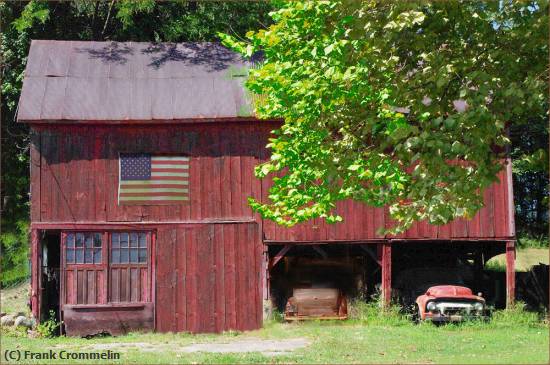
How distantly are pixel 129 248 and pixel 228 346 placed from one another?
527 centimetres

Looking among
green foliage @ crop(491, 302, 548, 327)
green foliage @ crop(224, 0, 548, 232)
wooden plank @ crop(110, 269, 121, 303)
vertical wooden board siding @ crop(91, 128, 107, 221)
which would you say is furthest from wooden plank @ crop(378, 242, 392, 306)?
vertical wooden board siding @ crop(91, 128, 107, 221)

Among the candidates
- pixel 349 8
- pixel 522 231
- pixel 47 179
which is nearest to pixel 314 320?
pixel 47 179

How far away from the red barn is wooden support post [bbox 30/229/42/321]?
3 centimetres

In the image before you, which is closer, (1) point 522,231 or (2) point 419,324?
(2) point 419,324

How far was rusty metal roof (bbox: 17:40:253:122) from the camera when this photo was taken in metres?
24.0

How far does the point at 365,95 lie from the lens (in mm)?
16297

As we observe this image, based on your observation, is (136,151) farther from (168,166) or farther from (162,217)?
(162,217)

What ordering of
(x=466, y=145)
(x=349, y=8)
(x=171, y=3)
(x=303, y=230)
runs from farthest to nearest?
(x=171, y=3), (x=303, y=230), (x=349, y=8), (x=466, y=145)

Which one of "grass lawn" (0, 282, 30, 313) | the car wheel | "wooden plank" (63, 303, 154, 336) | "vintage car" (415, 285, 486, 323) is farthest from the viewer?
"grass lawn" (0, 282, 30, 313)

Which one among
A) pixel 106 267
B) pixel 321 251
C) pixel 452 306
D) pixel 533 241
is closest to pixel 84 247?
pixel 106 267

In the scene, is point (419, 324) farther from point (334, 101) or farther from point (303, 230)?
→ point (334, 101)

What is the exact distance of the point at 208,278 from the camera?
23906mm

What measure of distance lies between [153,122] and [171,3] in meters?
10.5

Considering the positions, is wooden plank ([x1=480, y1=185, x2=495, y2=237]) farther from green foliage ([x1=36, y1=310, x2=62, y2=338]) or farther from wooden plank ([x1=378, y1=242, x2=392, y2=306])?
green foliage ([x1=36, y1=310, x2=62, y2=338])
